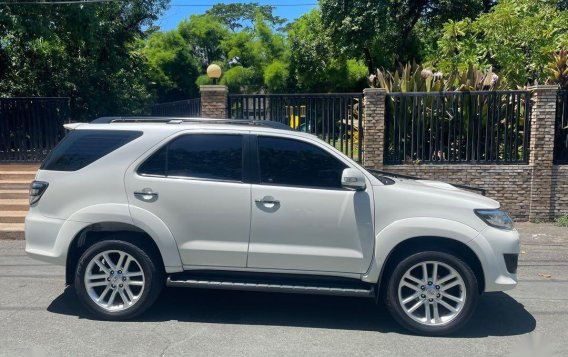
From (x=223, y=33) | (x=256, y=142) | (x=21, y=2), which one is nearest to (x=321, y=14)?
(x=223, y=33)

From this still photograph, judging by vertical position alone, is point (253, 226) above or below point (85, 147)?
below

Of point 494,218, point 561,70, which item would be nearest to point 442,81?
point 561,70

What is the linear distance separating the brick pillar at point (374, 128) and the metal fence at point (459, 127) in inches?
12.1

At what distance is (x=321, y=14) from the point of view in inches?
1072

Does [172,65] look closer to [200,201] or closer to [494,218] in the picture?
[200,201]

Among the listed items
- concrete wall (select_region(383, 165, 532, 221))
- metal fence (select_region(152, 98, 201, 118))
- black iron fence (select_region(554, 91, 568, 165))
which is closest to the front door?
concrete wall (select_region(383, 165, 532, 221))

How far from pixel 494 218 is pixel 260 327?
2.46m

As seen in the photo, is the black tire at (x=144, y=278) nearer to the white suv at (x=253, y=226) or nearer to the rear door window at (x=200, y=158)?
the white suv at (x=253, y=226)

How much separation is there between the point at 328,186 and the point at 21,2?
9889 mm

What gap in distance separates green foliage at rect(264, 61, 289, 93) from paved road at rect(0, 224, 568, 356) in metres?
28.3

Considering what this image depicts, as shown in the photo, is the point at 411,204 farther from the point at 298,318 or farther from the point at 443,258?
the point at 298,318

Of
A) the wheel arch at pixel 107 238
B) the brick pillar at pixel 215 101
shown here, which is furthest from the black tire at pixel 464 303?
the brick pillar at pixel 215 101

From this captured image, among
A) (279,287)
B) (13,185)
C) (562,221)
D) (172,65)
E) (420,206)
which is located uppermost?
(172,65)

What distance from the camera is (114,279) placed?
573cm
